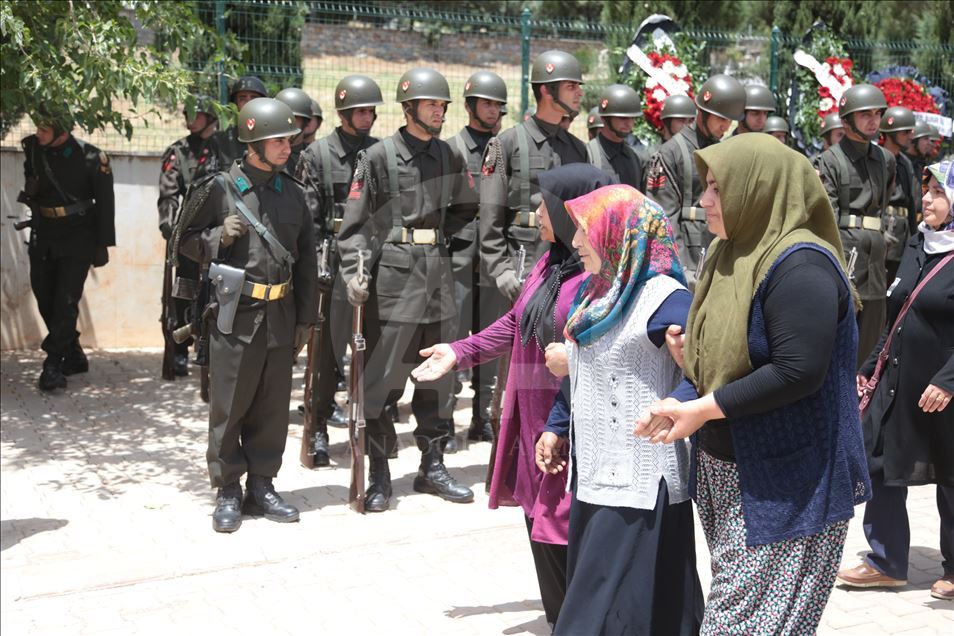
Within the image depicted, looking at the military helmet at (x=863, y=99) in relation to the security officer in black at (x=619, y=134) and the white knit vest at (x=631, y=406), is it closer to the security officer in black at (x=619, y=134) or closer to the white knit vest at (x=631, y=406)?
the security officer in black at (x=619, y=134)

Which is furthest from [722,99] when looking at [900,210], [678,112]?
[900,210]

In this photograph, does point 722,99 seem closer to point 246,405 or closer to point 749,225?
point 246,405

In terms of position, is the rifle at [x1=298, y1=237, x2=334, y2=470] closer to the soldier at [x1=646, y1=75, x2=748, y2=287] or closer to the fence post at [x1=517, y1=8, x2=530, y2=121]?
the soldier at [x1=646, y1=75, x2=748, y2=287]

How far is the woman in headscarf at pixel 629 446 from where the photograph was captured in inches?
146

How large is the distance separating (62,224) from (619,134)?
15.4 feet

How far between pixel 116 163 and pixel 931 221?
26.6 ft

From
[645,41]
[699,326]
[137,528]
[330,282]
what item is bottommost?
Answer: [137,528]

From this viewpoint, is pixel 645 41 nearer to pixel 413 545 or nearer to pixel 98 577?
pixel 413 545

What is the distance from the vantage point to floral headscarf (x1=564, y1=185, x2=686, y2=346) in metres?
3.68

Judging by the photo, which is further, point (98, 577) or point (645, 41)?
point (645, 41)

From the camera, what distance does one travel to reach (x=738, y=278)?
3.25 metres

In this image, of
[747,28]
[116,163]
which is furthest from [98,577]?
[747,28]

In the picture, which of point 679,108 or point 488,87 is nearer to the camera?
point 488,87

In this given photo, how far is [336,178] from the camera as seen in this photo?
7.82 metres
